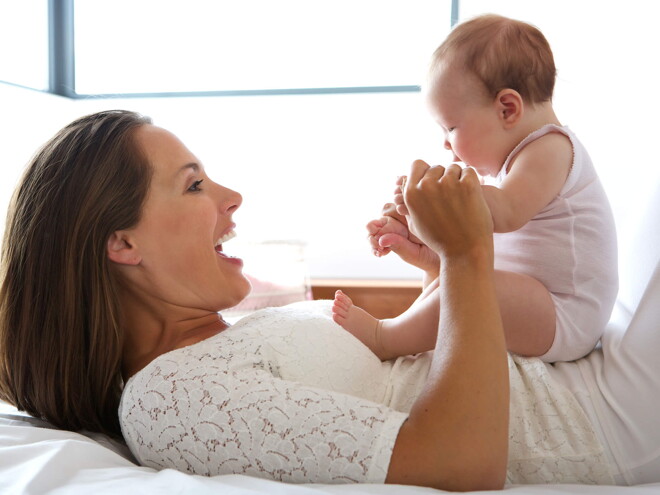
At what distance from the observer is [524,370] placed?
1.20 m

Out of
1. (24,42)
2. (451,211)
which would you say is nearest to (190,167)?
(451,211)

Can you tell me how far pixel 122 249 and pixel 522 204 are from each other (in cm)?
74

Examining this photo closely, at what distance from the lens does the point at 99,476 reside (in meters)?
0.94

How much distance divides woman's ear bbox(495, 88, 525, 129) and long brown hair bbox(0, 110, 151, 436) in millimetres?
711

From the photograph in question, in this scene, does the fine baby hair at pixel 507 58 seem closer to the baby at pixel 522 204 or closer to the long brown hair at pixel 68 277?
the baby at pixel 522 204

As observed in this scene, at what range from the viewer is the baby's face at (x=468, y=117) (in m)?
1.40

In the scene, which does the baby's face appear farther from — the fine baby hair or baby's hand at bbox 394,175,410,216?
baby's hand at bbox 394,175,410,216

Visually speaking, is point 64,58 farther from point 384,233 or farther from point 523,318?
point 523,318

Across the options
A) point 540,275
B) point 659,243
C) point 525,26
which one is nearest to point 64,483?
point 540,275

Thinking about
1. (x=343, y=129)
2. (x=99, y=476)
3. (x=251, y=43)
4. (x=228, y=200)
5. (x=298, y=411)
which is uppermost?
(x=251, y=43)

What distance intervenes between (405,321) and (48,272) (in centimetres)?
65

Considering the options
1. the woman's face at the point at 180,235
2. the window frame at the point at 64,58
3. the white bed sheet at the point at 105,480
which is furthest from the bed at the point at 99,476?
the window frame at the point at 64,58

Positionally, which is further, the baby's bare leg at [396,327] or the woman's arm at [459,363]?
the baby's bare leg at [396,327]

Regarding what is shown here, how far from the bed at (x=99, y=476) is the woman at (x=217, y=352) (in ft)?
0.16
